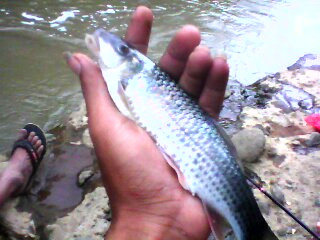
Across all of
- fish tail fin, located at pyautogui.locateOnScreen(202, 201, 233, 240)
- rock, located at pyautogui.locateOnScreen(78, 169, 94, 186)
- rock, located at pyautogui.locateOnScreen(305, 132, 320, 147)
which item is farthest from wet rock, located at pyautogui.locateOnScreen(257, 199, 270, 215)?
rock, located at pyautogui.locateOnScreen(78, 169, 94, 186)

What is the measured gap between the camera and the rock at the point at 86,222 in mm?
3256

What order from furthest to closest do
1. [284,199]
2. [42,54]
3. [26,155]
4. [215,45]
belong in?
[215,45]
[42,54]
[26,155]
[284,199]

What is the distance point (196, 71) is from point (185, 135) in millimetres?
431

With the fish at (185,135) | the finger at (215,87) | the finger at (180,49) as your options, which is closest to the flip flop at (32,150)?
the fish at (185,135)

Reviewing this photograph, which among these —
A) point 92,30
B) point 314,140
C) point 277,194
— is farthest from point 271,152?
point 92,30

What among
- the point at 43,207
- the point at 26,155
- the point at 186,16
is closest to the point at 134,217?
the point at 43,207

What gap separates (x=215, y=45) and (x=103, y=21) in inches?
79.2

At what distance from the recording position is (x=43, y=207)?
362cm

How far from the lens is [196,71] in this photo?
2.60 m

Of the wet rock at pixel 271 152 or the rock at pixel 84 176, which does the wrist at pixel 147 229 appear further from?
the wet rock at pixel 271 152

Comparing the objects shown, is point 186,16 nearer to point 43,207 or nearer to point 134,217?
point 43,207

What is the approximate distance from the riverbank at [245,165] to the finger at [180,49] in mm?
1317

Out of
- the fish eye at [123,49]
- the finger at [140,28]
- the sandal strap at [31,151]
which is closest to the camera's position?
the fish eye at [123,49]

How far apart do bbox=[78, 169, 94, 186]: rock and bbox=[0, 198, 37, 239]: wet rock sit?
0.52 m
